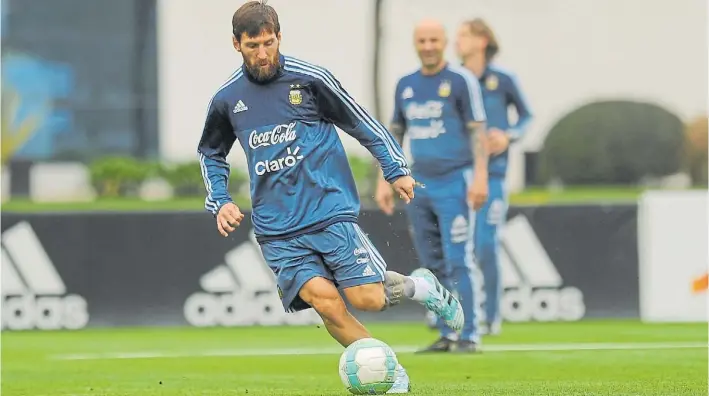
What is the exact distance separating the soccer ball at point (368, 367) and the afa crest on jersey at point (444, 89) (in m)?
3.83

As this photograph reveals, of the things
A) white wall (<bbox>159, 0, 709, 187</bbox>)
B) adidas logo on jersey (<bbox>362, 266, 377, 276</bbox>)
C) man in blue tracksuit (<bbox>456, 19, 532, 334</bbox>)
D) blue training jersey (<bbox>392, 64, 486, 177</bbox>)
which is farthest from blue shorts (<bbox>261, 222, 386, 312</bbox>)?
white wall (<bbox>159, 0, 709, 187</bbox>)

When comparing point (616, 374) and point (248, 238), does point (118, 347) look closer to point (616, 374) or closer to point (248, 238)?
point (248, 238)

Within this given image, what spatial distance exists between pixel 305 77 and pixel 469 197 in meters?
3.71

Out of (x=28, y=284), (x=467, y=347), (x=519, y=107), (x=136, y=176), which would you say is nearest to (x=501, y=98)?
(x=519, y=107)

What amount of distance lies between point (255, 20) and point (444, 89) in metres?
3.91

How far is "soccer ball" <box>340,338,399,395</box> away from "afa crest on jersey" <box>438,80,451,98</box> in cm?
383

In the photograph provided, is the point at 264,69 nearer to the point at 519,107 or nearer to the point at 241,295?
the point at 519,107

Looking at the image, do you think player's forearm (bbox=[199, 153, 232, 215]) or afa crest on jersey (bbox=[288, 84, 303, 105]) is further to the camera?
player's forearm (bbox=[199, 153, 232, 215])

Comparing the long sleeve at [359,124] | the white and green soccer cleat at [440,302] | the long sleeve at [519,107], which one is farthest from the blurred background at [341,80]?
the long sleeve at [359,124]

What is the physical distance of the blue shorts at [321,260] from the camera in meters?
9.02

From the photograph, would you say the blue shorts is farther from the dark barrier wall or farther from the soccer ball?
the dark barrier wall

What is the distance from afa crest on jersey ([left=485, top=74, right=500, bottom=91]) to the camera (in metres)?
14.4

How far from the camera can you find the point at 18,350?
44.8 feet

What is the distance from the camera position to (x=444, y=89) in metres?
12.5
